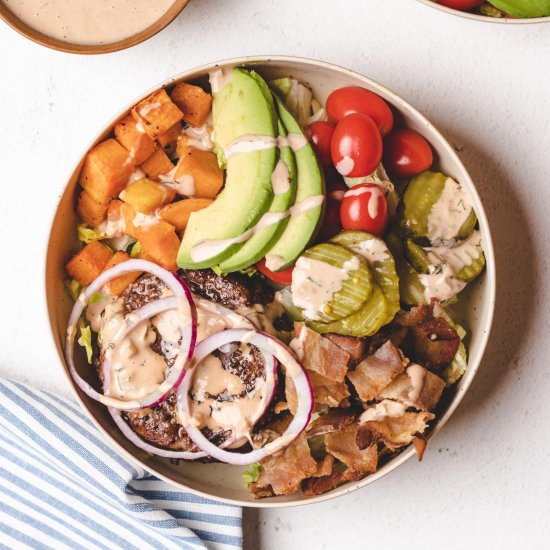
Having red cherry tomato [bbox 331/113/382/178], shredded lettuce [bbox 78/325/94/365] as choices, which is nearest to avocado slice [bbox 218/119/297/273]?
red cherry tomato [bbox 331/113/382/178]

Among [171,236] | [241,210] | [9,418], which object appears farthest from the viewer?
→ [9,418]

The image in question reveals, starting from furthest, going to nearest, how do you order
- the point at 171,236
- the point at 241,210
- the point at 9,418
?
the point at 9,418
the point at 171,236
the point at 241,210

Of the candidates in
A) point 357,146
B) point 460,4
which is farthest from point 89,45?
point 460,4

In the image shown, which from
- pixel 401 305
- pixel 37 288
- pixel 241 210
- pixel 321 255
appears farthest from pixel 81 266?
pixel 401 305

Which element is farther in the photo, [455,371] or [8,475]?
[8,475]

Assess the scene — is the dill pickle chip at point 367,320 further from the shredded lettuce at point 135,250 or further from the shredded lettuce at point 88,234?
the shredded lettuce at point 88,234

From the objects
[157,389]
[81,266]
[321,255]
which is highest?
[321,255]

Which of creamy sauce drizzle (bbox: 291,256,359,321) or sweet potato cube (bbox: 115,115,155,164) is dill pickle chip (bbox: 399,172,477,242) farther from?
sweet potato cube (bbox: 115,115,155,164)

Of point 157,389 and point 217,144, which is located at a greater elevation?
point 217,144

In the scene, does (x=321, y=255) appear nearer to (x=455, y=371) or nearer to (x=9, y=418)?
(x=455, y=371)
